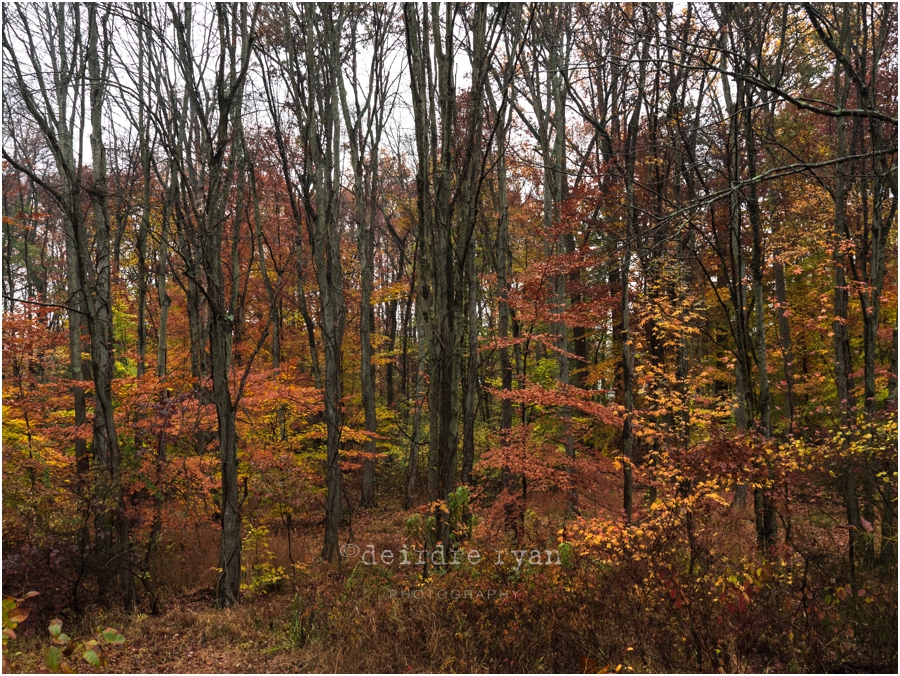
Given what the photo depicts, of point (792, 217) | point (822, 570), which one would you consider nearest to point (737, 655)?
point (822, 570)

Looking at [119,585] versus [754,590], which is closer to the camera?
[754,590]

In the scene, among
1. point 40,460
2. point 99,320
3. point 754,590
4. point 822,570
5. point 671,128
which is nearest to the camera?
point 754,590

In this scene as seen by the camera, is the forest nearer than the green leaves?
No

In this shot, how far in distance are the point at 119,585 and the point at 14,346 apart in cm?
484

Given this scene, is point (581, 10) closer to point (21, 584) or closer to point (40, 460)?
point (40, 460)

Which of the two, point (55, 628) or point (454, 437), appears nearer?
point (55, 628)

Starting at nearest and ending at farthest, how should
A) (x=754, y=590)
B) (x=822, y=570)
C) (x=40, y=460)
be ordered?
(x=754, y=590)
(x=822, y=570)
(x=40, y=460)

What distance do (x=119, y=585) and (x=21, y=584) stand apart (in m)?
0.97

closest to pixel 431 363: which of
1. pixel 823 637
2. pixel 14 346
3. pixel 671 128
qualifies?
pixel 823 637

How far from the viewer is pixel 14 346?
350 inches

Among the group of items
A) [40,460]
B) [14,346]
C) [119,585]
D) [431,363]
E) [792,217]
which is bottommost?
[119,585]

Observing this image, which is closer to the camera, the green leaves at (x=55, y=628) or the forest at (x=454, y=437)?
the green leaves at (x=55, y=628)

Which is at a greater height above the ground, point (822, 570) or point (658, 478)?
point (658, 478)

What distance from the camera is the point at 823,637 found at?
4.31 meters
